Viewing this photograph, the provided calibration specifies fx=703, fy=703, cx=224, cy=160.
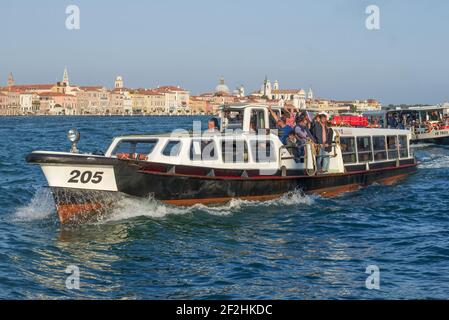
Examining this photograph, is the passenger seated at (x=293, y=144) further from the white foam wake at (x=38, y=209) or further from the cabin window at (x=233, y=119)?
the white foam wake at (x=38, y=209)

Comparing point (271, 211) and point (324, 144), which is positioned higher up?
point (324, 144)

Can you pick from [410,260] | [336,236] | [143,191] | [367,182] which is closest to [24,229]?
[143,191]

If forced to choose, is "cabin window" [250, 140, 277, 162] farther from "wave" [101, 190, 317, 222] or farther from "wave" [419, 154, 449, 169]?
"wave" [419, 154, 449, 169]

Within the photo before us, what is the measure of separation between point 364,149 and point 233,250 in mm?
11517

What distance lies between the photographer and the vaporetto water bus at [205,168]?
16.2 metres

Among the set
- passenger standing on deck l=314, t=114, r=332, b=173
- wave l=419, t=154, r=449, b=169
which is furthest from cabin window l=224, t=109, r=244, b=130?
wave l=419, t=154, r=449, b=169

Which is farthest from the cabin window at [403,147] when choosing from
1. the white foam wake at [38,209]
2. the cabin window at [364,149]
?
the white foam wake at [38,209]

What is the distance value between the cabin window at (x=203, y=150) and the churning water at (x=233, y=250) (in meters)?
1.36

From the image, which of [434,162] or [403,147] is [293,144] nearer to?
[403,147]

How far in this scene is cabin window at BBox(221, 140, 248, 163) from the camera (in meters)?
19.2
